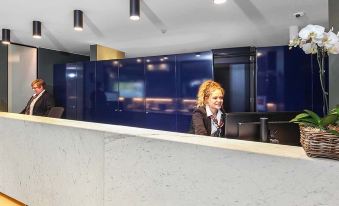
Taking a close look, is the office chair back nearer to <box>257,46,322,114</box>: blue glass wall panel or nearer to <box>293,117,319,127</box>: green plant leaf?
<box>257,46,322,114</box>: blue glass wall panel

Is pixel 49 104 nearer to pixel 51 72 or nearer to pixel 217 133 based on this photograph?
pixel 51 72

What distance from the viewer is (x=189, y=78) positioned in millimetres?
4242

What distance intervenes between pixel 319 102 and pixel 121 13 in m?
3.19

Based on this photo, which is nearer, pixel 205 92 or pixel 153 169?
pixel 153 169

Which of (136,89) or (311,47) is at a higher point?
(136,89)

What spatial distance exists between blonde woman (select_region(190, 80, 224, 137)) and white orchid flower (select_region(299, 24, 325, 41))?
4.09ft

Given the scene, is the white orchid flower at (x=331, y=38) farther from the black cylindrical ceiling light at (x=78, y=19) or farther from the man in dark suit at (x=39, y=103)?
the man in dark suit at (x=39, y=103)

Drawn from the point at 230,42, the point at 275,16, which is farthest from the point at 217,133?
the point at 230,42

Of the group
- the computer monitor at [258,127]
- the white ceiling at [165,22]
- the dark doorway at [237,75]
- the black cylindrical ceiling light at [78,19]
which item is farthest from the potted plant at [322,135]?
the dark doorway at [237,75]

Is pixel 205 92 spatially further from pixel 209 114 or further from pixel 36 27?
pixel 36 27

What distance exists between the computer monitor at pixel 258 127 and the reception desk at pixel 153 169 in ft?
1.51

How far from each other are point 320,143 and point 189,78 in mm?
3520

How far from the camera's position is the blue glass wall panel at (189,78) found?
412 cm

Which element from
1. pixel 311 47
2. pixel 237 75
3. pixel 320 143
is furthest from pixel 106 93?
pixel 320 143
